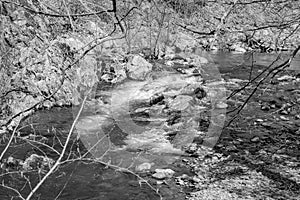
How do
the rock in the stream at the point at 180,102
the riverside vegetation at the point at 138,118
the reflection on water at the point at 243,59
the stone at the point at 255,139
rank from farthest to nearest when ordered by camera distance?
the reflection on water at the point at 243,59 < the rock in the stream at the point at 180,102 < the stone at the point at 255,139 < the riverside vegetation at the point at 138,118

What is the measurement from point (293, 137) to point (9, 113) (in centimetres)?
422

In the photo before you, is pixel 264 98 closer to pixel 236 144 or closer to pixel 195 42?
pixel 236 144

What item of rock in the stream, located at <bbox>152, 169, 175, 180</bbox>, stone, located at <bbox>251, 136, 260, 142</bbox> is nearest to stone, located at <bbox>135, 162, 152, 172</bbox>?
rock in the stream, located at <bbox>152, 169, 175, 180</bbox>

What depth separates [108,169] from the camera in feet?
14.4

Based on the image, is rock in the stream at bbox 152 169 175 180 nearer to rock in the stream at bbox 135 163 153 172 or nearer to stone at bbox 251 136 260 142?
rock in the stream at bbox 135 163 153 172

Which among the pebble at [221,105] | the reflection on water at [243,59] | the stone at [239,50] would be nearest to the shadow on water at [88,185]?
the pebble at [221,105]

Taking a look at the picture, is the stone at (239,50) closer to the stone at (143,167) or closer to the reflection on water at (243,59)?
the reflection on water at (243,59)

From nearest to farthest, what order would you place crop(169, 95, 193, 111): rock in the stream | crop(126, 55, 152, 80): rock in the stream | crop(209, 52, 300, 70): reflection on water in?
crop(169, 95, 193, 111): rock in the stream → crop(126, 55, 152, 80): rock in the stream → crop(209, 52, 300, 70): reflection on water

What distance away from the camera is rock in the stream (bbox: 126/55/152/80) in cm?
877

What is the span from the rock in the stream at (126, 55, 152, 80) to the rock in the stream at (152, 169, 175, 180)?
4.52 meters

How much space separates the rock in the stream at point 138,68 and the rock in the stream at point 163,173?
4.52 metres

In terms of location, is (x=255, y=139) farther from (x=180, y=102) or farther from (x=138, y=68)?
(x=138, y=68)

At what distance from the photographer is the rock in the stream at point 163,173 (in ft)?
13.9

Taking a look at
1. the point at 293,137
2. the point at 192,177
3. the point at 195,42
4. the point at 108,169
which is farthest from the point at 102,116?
the point at 195,42
